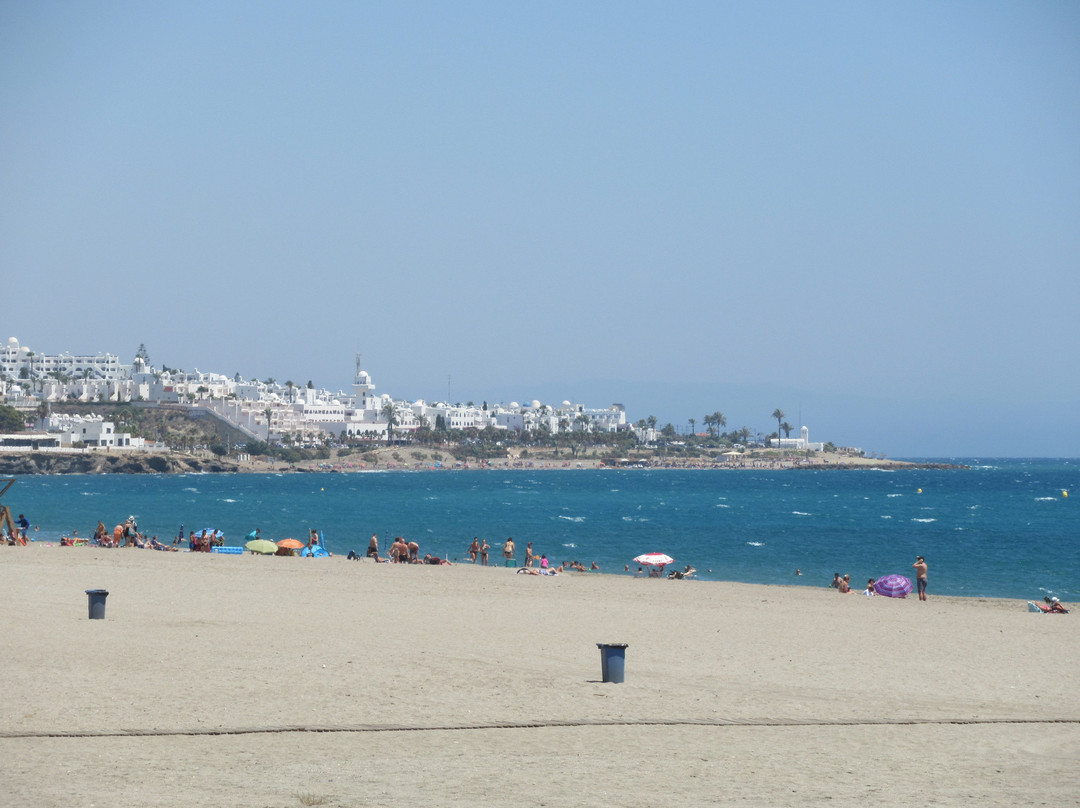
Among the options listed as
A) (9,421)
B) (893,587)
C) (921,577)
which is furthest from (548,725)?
(9,421)

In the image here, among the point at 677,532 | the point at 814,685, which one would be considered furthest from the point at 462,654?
the point at 677,532

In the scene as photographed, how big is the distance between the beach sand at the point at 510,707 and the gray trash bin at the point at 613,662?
0.61ft

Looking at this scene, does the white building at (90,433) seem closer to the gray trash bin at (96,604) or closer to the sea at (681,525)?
the sea at (681,525)

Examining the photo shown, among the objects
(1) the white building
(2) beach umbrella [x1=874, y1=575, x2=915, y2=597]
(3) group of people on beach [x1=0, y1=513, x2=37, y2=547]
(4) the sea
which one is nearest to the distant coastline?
→ (1) the white building

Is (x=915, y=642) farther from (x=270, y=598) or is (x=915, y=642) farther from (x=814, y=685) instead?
(x=270, y=598)

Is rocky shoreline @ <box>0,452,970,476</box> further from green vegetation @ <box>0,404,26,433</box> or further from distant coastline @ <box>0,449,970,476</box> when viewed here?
green vegetation @ <box>0,404,26,433</box>

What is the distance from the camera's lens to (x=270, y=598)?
66.1ft

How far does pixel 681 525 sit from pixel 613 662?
4772 cm

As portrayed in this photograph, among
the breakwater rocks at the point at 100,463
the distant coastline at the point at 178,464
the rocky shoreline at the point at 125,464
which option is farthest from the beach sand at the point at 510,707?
the distant coastline at the point at 178,464

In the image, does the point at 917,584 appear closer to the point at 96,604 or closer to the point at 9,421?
the point at 96,604

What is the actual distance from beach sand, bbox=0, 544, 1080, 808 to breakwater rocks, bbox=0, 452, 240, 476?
128m

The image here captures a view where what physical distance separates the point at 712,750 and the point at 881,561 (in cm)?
3299

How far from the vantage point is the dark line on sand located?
9469 millimetres

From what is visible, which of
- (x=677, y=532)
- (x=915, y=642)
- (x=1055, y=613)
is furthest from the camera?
(x=677, y=532)
